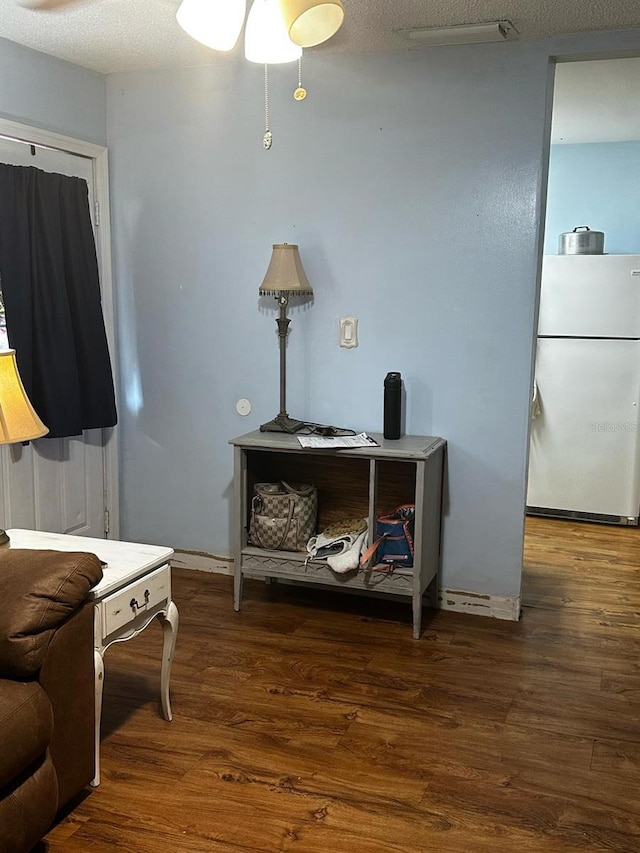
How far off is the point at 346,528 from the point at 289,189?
1.52 meters

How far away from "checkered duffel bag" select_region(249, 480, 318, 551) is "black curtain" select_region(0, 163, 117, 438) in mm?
891

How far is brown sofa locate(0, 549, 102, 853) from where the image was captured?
179 cm

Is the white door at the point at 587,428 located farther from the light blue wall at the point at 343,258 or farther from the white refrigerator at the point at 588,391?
the light blue wall at the point at 343,258

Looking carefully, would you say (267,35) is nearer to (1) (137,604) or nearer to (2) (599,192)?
(1) (137,604)

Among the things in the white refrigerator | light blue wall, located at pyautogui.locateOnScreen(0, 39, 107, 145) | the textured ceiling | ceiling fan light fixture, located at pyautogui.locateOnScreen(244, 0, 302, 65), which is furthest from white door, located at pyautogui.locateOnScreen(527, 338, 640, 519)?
ceiling fan light fixture, located at pyautogui.locateOnScreen(244, 0, 302, 65)

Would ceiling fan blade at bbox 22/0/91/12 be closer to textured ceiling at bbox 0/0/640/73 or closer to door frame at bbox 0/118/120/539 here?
textured ceiling at bbox 0/0/640/73

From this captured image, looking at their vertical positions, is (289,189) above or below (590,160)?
below

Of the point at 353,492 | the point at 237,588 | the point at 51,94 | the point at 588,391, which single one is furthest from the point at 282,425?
the point at 588,391

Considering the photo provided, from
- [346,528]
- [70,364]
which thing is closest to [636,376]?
[346,528]

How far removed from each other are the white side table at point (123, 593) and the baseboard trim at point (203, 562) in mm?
1377

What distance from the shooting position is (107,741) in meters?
2.49

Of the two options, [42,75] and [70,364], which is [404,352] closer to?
[70,364]

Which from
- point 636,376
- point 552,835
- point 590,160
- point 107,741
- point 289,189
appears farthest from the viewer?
point 590,160

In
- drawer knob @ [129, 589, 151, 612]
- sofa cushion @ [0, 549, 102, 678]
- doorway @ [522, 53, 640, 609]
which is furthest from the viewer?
doorway @ [522, 53, 640, 609]
